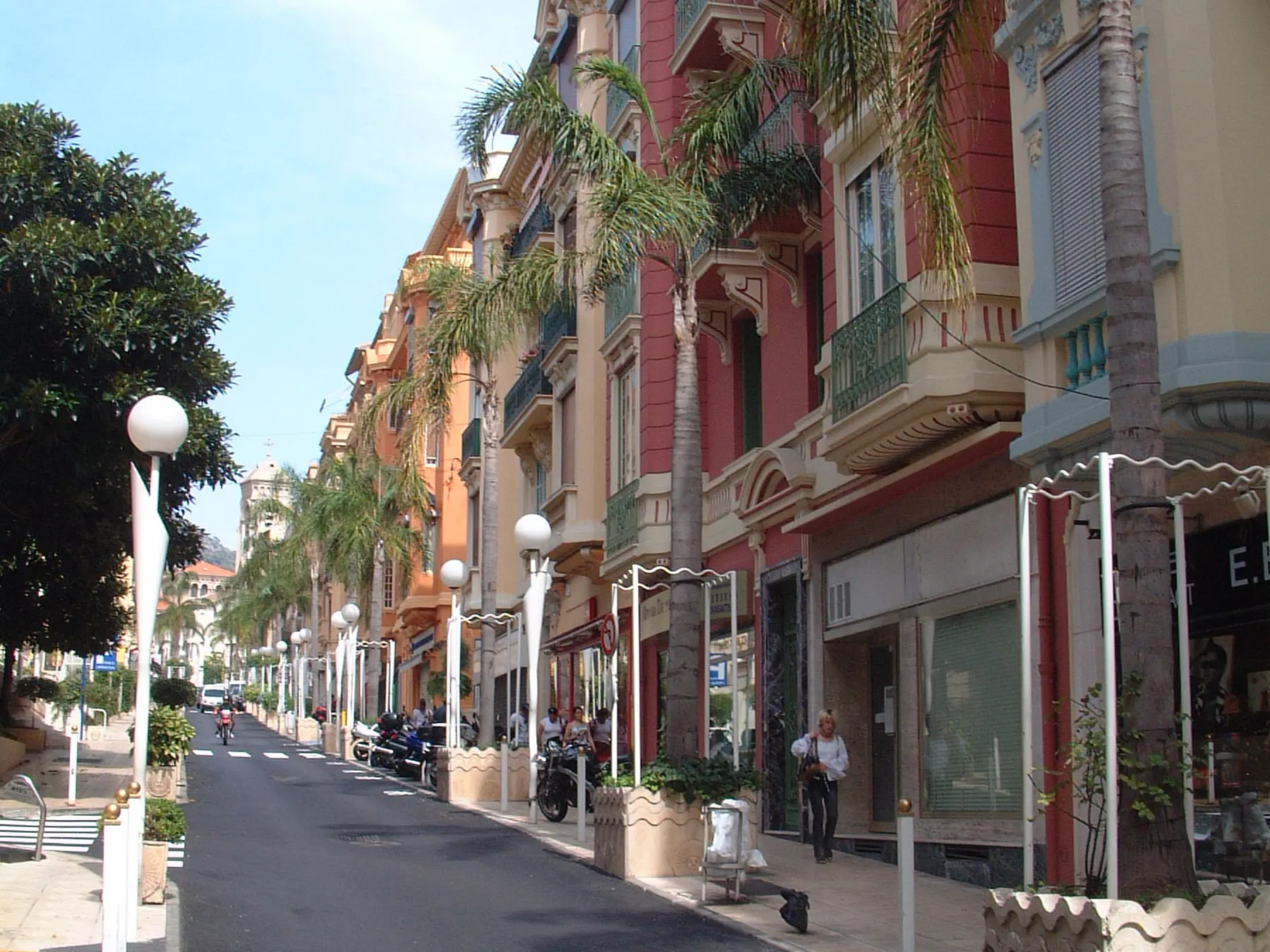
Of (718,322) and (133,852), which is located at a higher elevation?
A: (718,322)

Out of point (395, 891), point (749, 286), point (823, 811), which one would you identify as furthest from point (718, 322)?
point (395, 891)

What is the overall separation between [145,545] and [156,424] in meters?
0.94

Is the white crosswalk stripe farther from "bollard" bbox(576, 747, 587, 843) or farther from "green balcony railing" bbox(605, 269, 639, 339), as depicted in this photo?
"green balcony railing" bbox(605, 269, 639, 339)

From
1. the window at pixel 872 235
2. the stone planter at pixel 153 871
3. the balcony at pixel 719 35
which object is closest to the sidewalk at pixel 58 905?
the stone planter at pixel 153 871

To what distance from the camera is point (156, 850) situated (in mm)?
11742

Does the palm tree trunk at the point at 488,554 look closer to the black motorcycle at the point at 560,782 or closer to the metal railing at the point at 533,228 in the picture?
the metal railing at the point at 533,228

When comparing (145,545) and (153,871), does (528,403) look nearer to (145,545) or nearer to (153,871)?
(153,871)

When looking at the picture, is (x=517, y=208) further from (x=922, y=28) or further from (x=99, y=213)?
(x=922, y=28)

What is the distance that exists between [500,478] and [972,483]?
2732cm

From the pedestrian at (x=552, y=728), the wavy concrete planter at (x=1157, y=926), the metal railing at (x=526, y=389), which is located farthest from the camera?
the metal railing at (x=526, y=389)

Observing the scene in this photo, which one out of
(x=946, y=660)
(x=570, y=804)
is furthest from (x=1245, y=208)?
(x=570, y=804)

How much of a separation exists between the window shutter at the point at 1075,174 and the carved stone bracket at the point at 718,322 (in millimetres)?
9938

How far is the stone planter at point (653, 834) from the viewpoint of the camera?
47.3 ft

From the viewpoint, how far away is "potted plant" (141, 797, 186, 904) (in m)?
11.7
